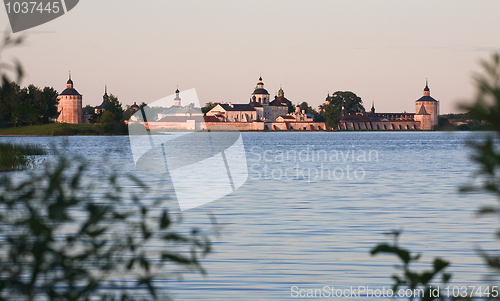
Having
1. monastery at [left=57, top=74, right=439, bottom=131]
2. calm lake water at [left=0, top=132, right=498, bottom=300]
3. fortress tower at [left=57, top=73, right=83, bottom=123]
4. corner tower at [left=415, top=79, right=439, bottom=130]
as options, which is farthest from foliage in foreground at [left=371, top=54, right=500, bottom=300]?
corner tower at [left=415, top=79, right=439, bottom=130]

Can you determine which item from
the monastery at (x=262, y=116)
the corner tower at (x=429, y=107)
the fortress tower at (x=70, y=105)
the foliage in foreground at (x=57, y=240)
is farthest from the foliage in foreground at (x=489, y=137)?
the corner tower at (x=429, y=107)

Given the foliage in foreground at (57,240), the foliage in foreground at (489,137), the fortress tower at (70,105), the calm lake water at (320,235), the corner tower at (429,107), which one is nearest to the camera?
the foliage in foreground at (489,137)

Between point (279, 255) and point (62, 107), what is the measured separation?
123568 mm

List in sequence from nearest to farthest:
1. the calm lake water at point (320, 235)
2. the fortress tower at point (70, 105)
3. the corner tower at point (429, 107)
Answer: the calm lake water at point (320, 235), the fortress tower at point (70, 105), the corner tower at point (429, 107)

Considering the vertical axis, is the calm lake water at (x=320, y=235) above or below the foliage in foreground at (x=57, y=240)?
below

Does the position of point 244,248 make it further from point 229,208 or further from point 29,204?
point 29,204

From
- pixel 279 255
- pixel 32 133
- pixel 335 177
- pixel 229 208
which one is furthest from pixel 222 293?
pixel 32 133

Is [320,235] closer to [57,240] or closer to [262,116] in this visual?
[57,240]

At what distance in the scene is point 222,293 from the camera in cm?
690

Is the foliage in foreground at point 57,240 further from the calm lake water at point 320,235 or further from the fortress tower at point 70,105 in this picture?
the fortress tower at point 70,105

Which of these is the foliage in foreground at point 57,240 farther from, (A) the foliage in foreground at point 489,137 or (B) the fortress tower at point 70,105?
(B) the fortress tower at point 70,105

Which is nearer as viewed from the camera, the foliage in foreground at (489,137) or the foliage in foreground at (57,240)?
the foliage in foreground at (489,137)

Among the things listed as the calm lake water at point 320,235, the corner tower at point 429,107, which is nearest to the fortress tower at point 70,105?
the corner tower at point 429,107

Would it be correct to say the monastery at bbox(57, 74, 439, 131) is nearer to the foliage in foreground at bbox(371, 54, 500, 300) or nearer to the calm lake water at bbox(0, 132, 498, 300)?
the calm lake water at bbox(0, 132, 498, 300)
